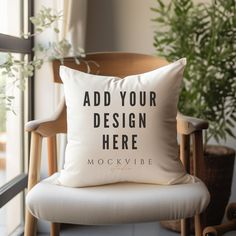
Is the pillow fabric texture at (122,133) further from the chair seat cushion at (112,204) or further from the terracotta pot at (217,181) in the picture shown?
the terracotta pot at (217,181)

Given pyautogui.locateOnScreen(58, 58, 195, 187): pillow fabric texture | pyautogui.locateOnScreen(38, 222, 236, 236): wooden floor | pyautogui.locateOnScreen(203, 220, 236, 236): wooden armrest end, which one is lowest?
pyautogui.locateOnScreen(38, 222, 236, 236): wooden floor

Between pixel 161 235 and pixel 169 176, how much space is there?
2.54 ft

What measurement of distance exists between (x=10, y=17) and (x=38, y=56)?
0.23 m

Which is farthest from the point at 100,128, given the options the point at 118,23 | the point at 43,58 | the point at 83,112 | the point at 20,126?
the point at 118,23

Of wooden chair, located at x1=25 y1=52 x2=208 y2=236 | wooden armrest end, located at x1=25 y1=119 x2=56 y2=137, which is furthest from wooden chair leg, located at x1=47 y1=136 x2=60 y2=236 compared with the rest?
wooden armrest end, located at x1=25 y1=119 x2=56 y2=137

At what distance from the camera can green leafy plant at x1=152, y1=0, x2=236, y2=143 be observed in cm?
193

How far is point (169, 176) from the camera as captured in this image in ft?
4.51

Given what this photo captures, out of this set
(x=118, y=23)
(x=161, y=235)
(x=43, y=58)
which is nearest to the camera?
(x=43, y=58)

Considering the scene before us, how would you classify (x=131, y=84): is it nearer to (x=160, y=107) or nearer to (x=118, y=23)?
(x=160, y=107)

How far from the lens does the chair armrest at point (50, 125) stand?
4.62 feet

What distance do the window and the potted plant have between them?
659 millimetres

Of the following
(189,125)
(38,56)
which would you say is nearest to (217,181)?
(189,125)

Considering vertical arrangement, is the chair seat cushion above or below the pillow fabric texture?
below

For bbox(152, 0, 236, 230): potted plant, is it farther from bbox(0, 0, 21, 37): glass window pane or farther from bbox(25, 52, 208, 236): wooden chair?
bbox(0, 0, 21, 37): glass window pane
